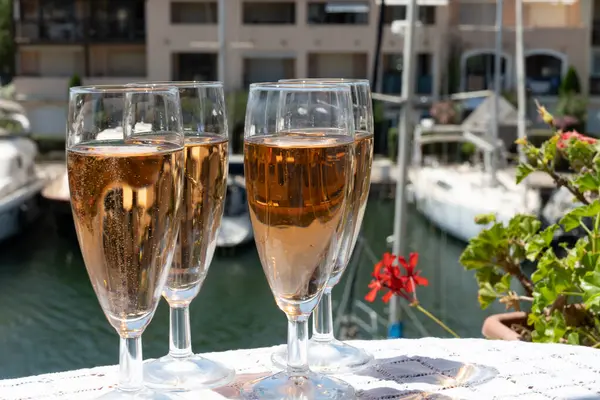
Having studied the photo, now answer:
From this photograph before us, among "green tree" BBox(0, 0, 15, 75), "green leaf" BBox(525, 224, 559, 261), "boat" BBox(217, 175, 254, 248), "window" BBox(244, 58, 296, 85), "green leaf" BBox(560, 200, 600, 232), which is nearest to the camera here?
"green leaf" BBox(560, 200, 600, 232)

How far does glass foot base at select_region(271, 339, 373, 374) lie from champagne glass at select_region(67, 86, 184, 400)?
26cm

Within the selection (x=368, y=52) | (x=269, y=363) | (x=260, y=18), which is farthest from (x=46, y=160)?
(x=269, y=363)

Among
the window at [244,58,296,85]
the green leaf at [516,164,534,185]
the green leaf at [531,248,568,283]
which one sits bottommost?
the window at [244,58,296,85]

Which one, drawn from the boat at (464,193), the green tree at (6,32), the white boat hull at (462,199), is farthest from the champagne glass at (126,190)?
the green tree at (6,32)

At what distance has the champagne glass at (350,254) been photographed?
90cm

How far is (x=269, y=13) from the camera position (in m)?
22.9

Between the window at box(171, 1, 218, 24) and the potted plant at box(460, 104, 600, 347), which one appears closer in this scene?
the potted plant at box(460, 104, 600, 347)

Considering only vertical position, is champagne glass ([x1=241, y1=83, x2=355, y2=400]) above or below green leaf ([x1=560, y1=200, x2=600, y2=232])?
above

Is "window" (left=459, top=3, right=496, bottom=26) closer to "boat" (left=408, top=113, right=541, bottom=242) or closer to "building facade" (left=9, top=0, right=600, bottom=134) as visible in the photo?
"building facade" (left=9, top=0, right=600, bottom=134)

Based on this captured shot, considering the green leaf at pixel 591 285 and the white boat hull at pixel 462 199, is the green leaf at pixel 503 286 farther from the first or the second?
the white boat hull at pixel 462 199

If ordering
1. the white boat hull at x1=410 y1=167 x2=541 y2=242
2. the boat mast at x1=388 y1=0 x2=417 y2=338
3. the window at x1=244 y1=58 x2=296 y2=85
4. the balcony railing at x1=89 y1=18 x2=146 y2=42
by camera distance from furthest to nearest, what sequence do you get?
1. the balcony railing at x1=89 y1=18 x2=146 y2=42
2. the window at x1=244 y1=58 x2=296 y2=85
3. the white boat hull at x1=410 y1=167 x2=541 y2=242
4. the boat mast at x1=388 y1=0 x2=417 y2=338

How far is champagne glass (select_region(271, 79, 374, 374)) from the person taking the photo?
90cm

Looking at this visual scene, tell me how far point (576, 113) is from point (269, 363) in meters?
22.0

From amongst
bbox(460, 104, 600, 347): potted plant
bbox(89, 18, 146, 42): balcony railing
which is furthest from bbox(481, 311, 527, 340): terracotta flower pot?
bbox(89, 18, 146, 42): balcony railing
